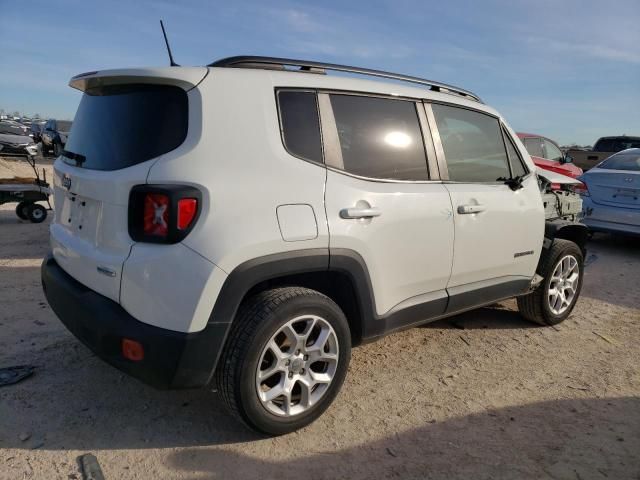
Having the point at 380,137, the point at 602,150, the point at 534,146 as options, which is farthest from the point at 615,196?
the point at 602,150

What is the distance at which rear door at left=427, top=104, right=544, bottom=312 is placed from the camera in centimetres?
333

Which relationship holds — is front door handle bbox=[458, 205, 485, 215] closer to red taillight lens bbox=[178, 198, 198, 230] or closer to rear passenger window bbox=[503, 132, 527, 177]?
rear passenger window bbox=[503, 132, 527, 177]

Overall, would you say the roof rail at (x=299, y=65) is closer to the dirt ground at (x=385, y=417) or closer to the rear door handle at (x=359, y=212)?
the rear door handle at (x=359, y=212)

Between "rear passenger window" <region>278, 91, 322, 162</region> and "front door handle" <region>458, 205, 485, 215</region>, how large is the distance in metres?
1.13

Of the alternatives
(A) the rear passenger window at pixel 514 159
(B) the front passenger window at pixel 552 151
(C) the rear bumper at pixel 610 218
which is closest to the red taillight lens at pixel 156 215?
(A) the rear passenger window at pixel 514 159

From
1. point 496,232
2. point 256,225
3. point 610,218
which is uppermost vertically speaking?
point 256,225

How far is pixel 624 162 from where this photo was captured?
800 centimetres

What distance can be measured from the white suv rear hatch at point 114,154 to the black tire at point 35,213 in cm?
A: 674

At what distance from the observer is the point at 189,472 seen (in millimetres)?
2348

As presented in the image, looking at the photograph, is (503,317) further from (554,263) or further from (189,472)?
(189,472)

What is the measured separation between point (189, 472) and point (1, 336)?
2.25 metres

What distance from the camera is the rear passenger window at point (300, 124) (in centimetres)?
258

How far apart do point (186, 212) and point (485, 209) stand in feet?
7.00

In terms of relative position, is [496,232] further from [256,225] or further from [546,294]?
[256,225]
